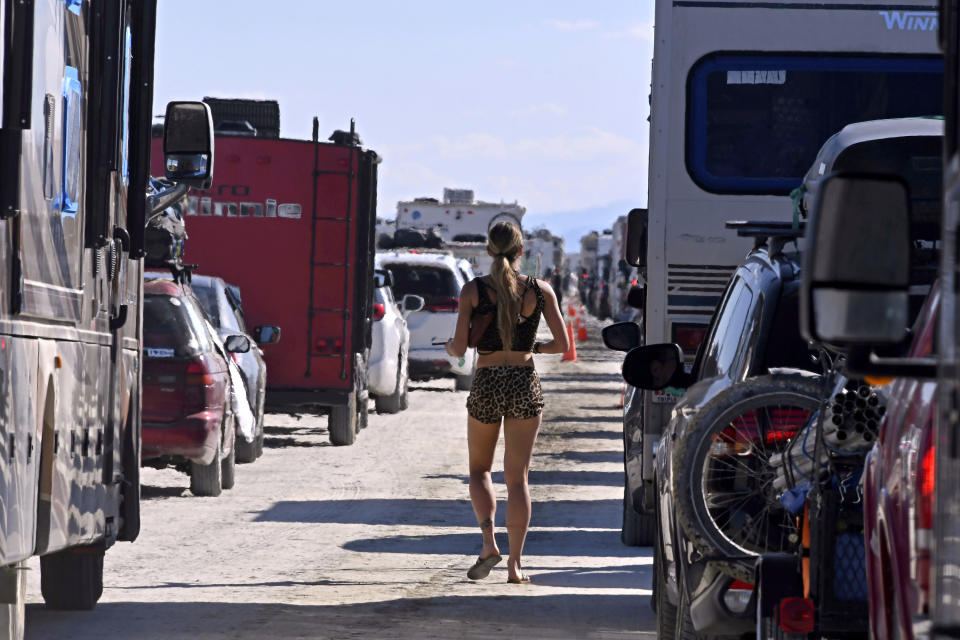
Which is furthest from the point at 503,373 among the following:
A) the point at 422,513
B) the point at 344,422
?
the point at 344,422

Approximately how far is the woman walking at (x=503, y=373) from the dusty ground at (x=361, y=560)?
1.47ft

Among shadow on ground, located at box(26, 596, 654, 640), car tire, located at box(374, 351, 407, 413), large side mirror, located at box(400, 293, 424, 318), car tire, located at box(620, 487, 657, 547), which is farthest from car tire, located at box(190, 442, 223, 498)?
large side mirror, located at box(400, 293, 424, 318)

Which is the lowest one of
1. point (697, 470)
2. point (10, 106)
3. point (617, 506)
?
point (617, 506)

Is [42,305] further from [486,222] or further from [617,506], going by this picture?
[486,222]

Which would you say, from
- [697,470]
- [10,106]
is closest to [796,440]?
[697,470]

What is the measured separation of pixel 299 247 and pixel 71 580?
1118 cm

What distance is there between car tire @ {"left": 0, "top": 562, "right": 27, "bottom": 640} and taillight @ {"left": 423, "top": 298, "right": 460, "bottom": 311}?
2045cm

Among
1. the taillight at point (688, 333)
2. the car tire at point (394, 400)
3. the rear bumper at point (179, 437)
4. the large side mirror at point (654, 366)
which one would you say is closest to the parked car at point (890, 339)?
the large side mirror at point (654, 366)

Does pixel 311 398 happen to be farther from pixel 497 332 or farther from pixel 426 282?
pixel 497 332

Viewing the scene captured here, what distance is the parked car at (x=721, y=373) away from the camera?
232 inches

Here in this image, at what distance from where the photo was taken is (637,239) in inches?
472

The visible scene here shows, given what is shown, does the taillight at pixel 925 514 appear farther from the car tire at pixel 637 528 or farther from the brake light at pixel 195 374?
the brake light at pixel 195 374

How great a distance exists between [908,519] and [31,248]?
3.75m

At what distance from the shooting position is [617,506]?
48.2 feet
